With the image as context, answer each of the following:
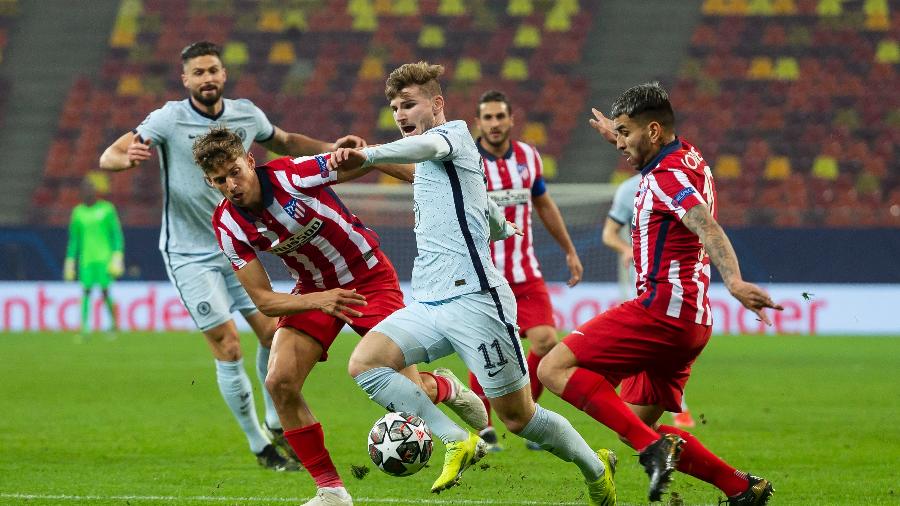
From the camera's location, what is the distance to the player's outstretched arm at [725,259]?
4871 millimetres

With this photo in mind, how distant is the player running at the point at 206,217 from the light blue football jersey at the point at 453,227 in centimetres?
199

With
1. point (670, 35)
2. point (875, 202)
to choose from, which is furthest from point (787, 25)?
point (875, 202)

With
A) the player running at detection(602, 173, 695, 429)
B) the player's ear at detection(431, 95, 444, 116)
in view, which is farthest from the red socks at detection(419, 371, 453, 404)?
the player running at detection(602, 173, 695, 429)

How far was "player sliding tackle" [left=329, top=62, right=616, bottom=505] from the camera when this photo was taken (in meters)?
5.69

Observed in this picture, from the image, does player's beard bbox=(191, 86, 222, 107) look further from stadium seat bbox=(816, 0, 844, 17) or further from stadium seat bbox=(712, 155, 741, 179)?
stadium seat bbox=(816, 0, 844, 17)

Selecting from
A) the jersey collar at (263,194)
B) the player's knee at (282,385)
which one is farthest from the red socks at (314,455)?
the jersey collar at (263,194)

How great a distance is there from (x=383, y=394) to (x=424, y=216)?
814 millimetres

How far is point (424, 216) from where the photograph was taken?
5797mm

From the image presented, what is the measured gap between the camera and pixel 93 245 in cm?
1847

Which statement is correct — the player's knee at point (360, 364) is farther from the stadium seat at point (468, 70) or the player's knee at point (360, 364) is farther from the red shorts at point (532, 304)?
the stadium seat at point (468, 70)

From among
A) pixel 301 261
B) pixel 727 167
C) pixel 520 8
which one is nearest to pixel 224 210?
pixel 301 261

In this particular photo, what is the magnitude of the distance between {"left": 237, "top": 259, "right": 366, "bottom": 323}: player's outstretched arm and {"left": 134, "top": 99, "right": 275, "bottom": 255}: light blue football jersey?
1.96m

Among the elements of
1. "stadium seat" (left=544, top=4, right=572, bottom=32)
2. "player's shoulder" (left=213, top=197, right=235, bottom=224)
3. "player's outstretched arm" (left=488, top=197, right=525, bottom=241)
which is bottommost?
"player's outstretched arm" (left=488, top=197, right=525, bottom=241)

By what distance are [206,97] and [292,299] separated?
230 cm
